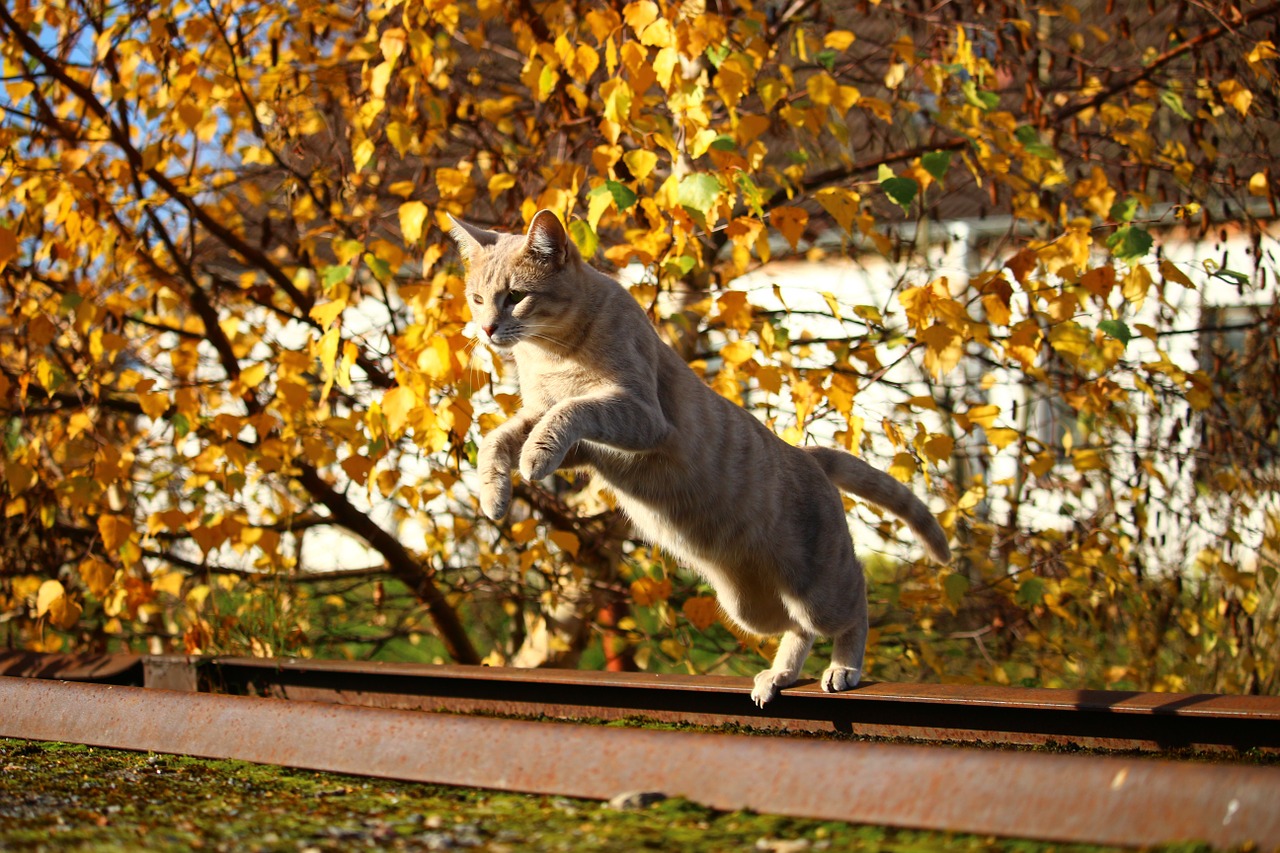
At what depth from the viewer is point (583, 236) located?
3162mm

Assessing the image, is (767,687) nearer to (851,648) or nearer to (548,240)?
(851,648)

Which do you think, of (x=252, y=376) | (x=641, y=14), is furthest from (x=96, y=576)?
(x=641, y=14)

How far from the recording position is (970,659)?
566 centimetres

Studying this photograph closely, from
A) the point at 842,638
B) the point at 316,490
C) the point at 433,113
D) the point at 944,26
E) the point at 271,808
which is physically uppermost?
the point at 944,26

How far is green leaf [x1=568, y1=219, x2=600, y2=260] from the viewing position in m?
3.14

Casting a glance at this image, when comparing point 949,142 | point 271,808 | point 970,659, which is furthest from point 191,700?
point 970,659

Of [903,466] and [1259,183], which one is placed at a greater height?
[1259,183]

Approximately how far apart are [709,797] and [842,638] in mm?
1370

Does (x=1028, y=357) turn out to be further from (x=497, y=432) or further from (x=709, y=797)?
(x=709, y=797)

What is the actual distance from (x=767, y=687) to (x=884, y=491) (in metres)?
0.69

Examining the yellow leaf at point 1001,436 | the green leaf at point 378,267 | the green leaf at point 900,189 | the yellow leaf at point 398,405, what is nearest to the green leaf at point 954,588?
the yellow leaf at point 1001,436

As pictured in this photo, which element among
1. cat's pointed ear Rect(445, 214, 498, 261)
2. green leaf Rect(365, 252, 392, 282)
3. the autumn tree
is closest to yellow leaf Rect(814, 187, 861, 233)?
the autumn tree

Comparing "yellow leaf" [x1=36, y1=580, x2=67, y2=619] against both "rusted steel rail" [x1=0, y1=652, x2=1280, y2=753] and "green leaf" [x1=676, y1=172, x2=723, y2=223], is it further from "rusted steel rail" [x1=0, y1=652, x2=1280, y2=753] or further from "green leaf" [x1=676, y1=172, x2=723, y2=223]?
"green leaf" [x1=676, y1=172, x2=723, y2=223]

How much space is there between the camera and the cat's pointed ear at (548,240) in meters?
2.86
